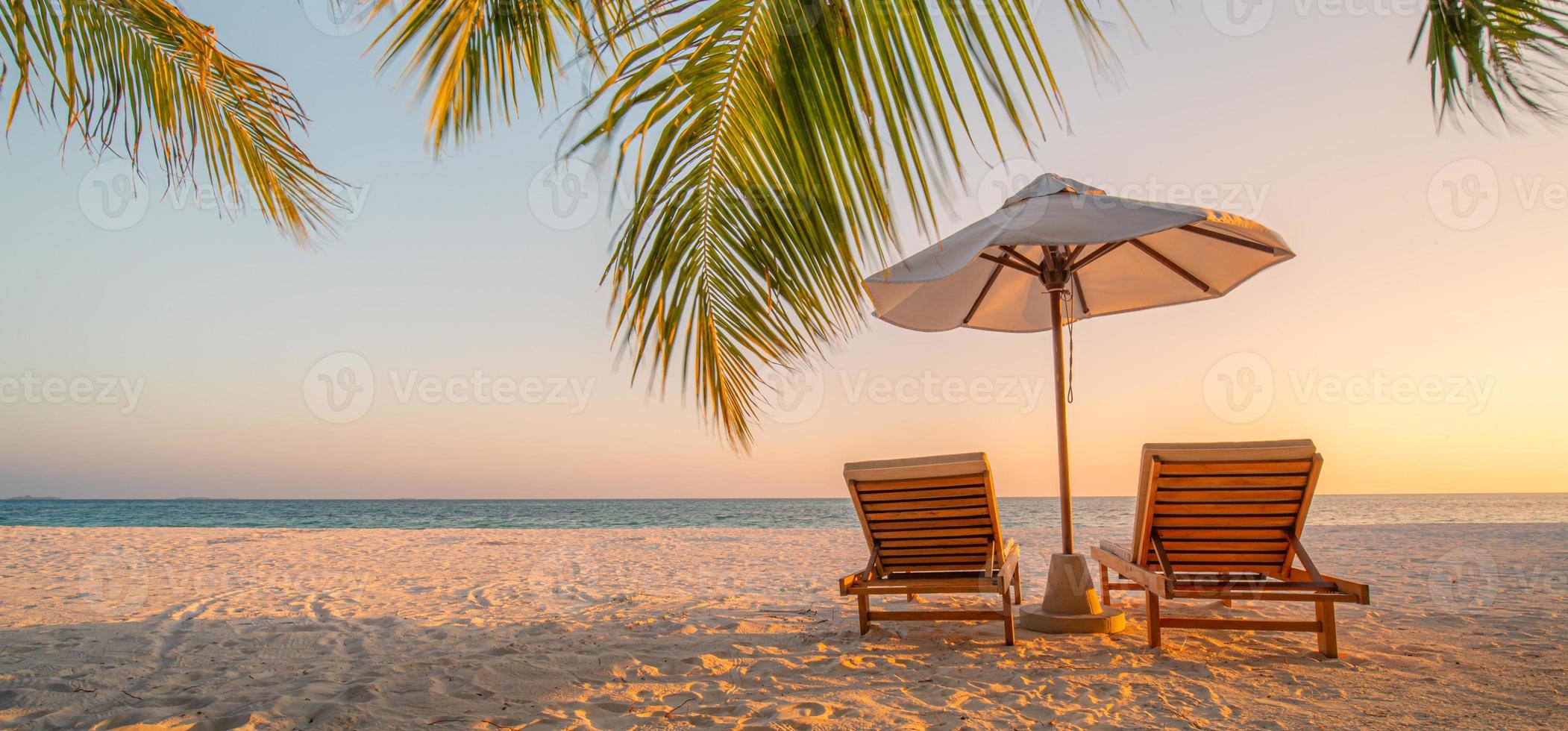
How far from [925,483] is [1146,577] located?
0.99 m

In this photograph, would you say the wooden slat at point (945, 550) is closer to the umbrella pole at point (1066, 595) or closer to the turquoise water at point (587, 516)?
the umbrella pole at point (1066, 595)

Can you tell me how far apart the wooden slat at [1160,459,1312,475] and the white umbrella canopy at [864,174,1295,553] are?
50 cm

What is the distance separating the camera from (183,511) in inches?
1534

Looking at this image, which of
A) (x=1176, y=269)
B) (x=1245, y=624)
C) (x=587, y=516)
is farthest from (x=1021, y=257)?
(x=587, y=516)

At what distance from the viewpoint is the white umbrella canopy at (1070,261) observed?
3002 mm

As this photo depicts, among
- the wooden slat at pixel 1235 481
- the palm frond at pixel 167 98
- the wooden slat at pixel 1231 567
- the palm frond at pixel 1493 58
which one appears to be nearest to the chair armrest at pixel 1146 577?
the wooden slat at pixel 1231 567

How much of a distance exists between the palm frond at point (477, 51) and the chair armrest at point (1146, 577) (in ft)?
9.41

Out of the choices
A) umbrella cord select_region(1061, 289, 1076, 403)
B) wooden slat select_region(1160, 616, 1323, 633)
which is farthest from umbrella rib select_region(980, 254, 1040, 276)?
wooden slat select_region(1160, 616, 1323, 633)

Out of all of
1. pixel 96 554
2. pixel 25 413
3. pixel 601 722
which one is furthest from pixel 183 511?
pixel 601 722

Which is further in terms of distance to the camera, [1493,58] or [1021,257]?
[1021,257]

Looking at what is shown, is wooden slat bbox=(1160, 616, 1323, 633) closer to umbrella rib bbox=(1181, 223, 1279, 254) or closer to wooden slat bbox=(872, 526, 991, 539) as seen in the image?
wooden slat bbox=(872, 526, 991, 539)

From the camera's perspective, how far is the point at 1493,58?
1.89m

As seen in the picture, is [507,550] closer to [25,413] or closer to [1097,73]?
[25,413]

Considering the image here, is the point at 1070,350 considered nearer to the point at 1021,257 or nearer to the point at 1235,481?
the point at 1021,257
